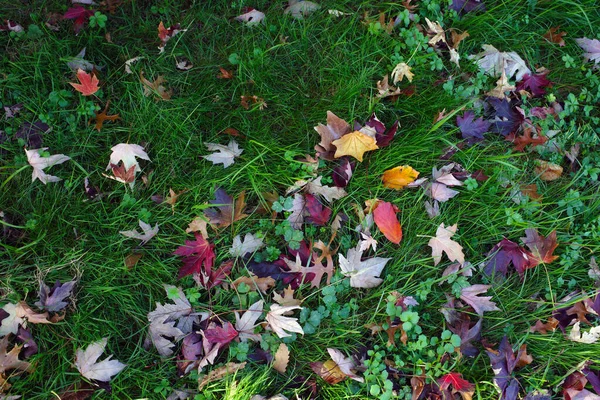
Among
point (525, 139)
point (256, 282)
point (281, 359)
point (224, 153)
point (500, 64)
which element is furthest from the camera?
point (500, 64)

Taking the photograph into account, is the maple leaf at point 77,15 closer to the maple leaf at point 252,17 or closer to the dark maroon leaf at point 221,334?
the maple leaf at point 252,17

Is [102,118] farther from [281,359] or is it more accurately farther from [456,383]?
[456,383]

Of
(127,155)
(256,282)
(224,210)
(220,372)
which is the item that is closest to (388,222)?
(256,282)

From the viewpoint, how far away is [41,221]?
252 centimetres

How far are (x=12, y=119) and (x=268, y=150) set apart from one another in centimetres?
133

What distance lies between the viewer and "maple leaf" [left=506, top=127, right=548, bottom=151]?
2.76 m

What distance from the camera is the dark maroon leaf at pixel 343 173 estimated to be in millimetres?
2619

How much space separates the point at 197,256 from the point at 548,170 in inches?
73.2

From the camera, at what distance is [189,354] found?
90.1 inches

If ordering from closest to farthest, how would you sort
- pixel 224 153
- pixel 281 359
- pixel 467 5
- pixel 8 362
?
pixel 8 362 → pixel 281 359 → pixel 224 153 → pixel 467 5

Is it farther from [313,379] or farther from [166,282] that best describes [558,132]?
[166,282]

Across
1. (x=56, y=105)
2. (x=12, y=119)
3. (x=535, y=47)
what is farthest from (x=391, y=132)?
(x=12, y=119)

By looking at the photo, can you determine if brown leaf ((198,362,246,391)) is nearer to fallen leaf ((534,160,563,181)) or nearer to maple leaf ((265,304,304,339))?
maple leaf ((265,304,304,339))

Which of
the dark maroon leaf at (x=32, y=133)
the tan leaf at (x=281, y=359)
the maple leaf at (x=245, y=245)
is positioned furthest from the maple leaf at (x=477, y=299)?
the dark maroon leaf at (x=32, y=133)
